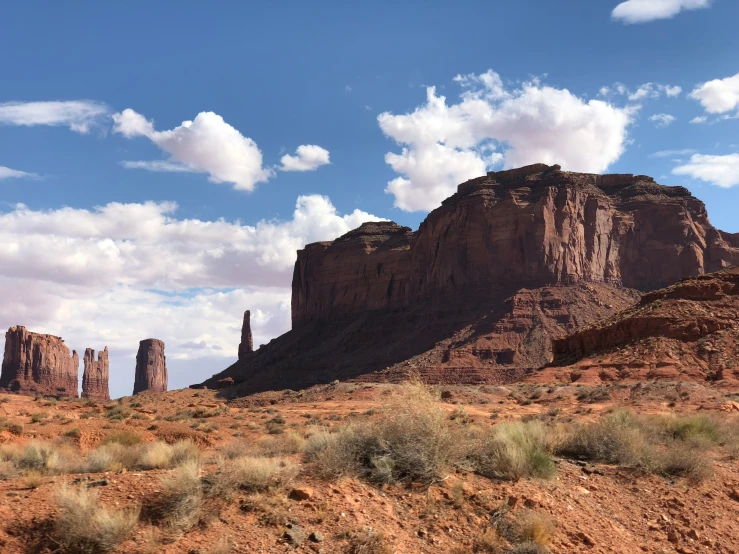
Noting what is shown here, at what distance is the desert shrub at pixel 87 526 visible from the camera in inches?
271

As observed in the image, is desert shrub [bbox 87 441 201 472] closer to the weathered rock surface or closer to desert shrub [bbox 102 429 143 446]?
desert shrub [bbox 102 429 143 446]

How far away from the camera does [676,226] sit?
94.0 metres

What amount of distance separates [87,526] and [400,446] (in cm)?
414

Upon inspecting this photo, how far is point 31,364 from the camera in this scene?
431 feet

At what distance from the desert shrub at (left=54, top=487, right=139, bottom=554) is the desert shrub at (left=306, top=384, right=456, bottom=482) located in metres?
2.76

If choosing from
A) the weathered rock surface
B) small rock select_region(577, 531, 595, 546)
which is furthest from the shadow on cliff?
small rock select_region(577, 531, 595, 546)

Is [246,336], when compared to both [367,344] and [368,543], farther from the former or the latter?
[368,543]

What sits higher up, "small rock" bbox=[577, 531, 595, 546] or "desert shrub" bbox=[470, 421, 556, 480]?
"desert shrub" bbox=[470, 421, 556, 480]

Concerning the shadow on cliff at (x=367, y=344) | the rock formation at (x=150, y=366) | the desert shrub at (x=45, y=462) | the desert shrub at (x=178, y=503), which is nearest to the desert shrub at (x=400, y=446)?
the desert shrub at (x=178, y=503)

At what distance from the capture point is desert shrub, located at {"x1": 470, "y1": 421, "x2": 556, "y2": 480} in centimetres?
977

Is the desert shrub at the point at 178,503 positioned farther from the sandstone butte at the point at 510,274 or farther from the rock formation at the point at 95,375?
the rock formation at the point at 95,375

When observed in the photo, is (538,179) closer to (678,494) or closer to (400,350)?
(400,350)

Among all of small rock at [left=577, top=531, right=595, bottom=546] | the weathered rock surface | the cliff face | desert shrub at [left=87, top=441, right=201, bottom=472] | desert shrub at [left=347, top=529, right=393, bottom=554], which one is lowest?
small rock at [left=577, top=531, right=595, bottom=546]

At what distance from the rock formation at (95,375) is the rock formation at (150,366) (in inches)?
298
